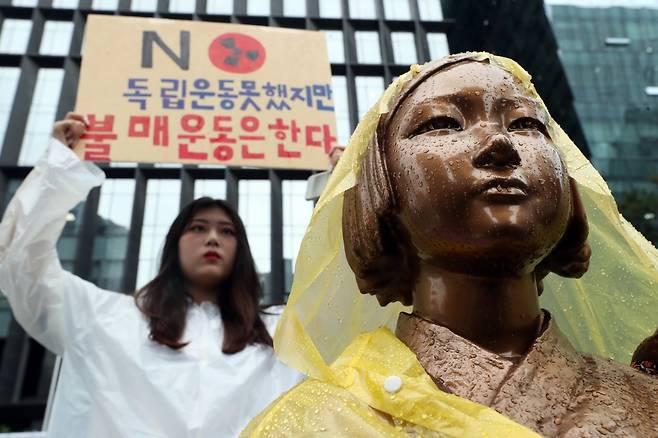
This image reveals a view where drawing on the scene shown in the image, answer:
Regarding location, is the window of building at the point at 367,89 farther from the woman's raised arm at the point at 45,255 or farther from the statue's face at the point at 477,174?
the statue's face at the point at 477,174

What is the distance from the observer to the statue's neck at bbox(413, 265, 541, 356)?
1.08 m

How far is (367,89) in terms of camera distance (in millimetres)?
8828

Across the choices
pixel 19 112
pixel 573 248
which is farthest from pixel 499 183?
pixel 19 112

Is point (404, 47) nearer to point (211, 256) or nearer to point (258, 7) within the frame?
point (258, 7)

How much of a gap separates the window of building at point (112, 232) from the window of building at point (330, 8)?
4325 millimetres

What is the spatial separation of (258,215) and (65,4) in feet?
15.7

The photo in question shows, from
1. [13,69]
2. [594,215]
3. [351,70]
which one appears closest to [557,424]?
[594,215]

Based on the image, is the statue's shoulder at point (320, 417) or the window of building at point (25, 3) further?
the window of building at point (25, 3)

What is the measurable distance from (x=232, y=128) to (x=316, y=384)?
1.88 metres

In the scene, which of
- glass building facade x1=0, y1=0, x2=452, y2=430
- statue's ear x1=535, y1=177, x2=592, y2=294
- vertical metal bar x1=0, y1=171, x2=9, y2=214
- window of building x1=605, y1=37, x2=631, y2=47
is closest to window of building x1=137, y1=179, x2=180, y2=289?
glass building facade x1=0, y1=0, x2=452, y2=430

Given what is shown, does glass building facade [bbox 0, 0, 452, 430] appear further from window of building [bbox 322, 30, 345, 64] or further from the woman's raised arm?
the woman's raised arm

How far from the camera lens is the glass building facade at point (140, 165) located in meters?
6.86

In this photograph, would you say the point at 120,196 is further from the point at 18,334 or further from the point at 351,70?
the point at 351,70

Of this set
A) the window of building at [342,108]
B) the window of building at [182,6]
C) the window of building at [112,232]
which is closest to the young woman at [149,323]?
the window of building at [112,232]
